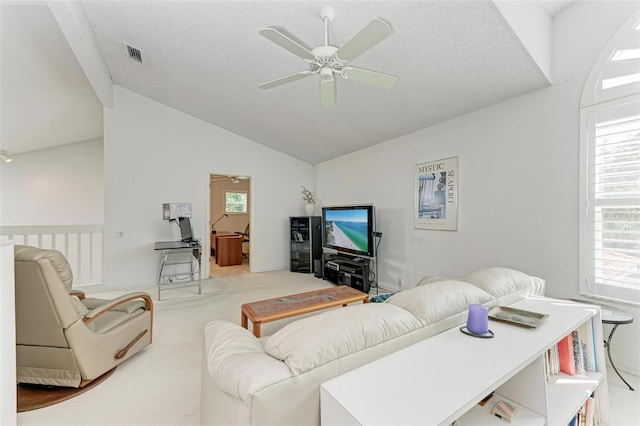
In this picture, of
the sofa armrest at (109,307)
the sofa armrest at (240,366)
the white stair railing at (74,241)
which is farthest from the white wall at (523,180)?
the white stair railing at (74,241)

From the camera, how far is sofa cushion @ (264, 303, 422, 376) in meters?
0.87

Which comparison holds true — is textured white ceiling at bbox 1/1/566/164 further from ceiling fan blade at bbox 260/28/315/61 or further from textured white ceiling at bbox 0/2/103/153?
ceiling fan blade at bbox 260/28/315/61

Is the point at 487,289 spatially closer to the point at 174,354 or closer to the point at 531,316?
the point at 531,316

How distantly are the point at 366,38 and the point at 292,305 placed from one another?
2186mm

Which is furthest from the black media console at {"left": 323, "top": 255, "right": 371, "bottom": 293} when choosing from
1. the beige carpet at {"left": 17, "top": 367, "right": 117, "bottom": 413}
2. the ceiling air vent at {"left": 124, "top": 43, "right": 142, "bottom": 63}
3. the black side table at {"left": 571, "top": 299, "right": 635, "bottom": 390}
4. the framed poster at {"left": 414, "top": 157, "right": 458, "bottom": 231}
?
the ceiling air vent at {"left": 124, "top": 43, "right": 142, "bottom": 63}

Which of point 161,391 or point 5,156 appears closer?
point 161,391

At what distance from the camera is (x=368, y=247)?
4.07m

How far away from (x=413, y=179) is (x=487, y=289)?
8.31ft

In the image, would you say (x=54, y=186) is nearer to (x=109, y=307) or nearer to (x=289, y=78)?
(x=109, y=307)

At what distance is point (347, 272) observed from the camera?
14.4ft

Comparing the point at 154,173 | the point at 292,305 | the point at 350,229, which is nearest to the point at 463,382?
the point at 292,305

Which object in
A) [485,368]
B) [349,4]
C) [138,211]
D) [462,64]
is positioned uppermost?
[349,4]

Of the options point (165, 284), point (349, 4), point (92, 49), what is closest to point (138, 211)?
point (165, 284)

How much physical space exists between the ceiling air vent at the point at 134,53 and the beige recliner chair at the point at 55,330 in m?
2.84
